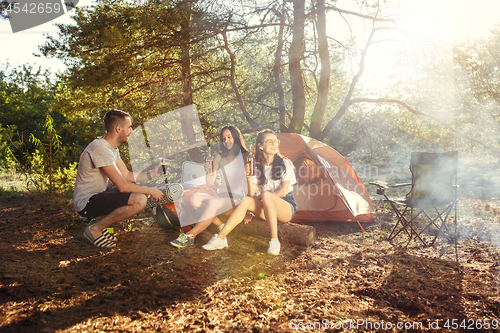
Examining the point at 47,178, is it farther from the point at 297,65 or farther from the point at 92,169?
the point at 297,65

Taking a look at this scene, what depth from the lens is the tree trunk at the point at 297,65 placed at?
7.55m

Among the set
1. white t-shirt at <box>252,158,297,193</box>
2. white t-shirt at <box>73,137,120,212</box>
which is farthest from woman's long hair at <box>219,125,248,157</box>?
white t-shirt at <box>73,137,120,212</box>

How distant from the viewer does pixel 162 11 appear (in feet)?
20.8

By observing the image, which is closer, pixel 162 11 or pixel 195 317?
pixel 195 317

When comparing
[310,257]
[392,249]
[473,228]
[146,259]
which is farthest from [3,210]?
[473,228]

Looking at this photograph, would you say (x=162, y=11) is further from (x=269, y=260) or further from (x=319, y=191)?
(x=269, y=260)

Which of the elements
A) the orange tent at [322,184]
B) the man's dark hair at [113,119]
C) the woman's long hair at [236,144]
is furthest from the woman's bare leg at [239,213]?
the orange tent at [322,184]

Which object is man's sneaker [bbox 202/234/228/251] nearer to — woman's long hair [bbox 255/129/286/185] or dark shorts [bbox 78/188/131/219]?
woman's long hair [bbox 255/129/286/185]

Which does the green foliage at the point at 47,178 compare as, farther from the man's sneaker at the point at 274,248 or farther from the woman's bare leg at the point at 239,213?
the man's sneaker at the point at 274,248

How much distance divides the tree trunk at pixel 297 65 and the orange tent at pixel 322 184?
8.87 ft

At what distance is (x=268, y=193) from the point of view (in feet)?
11.1

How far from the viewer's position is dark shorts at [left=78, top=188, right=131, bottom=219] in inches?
119

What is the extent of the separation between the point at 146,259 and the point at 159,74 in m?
5.93

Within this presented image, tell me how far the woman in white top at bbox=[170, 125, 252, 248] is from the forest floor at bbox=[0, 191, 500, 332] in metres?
0.34
